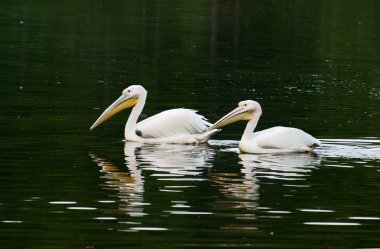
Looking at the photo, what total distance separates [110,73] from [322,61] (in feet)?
19.8

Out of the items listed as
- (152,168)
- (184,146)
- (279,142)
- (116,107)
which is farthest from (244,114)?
(152,168)

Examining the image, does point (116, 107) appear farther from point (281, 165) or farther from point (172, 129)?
point (281, 165)

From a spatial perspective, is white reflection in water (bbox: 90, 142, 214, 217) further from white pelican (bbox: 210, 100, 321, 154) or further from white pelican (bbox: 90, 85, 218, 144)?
white pelican (bbox: 210, 100, 321, 154)

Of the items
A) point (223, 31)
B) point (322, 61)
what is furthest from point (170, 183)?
point (223, 31)

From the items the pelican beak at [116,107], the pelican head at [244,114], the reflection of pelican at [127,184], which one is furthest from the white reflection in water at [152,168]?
the pelican beak at [116,107]

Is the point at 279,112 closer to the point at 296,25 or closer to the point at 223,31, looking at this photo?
the point at 223,31

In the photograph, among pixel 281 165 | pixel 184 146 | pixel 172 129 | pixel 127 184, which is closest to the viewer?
pixel 127 184

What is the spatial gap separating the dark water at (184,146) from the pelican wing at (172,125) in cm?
29

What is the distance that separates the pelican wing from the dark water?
0.96ft

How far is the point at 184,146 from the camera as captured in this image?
53.6 ft

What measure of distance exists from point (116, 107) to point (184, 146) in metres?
1.66

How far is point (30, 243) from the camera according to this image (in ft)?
33.2

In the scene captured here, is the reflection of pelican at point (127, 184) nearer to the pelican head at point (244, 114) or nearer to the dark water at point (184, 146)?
the dark water at point (184, 146)

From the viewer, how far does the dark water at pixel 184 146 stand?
1083 centimetres
